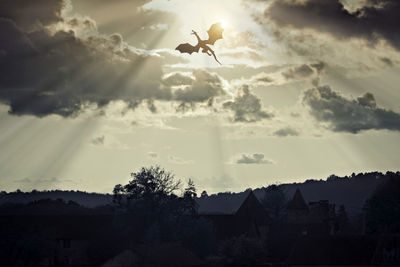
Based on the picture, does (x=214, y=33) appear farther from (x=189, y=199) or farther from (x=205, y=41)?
(x=189, y=199)

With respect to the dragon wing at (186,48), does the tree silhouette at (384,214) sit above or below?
below

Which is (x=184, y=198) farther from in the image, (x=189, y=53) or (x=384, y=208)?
(x=189, y=53)

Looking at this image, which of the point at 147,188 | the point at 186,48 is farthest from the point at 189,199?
the point at 186,48

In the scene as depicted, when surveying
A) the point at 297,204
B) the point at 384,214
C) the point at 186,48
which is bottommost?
the point at 384,214

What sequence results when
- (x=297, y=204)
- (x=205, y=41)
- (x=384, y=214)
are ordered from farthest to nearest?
(x=297, y=204), (x=384, y=214), (x=205, y=41)

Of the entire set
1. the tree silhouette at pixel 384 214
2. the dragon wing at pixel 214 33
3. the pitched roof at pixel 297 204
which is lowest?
the tree silhouette at pixel 384 214

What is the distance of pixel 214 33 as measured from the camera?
45594 mm

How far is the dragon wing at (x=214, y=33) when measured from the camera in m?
45.0

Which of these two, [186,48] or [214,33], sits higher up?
[214,33]

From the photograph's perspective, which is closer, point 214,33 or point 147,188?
point 214,33

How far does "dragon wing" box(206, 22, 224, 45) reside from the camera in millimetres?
44969

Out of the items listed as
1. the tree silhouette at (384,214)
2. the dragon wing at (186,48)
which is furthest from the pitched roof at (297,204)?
the dragon wing at (186,48)

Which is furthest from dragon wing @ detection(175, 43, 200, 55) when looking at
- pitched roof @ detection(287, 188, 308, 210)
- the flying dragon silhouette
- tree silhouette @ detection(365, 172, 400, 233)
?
pitched roof @ detection(287, 188, 308, 210)

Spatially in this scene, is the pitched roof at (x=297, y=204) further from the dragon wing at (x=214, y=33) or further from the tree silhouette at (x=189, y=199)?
the dragon wing at (x=214, y=33)
